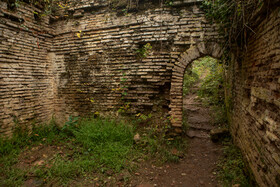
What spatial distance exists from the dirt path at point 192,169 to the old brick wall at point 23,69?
12.2 ft

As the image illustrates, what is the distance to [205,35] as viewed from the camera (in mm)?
3584

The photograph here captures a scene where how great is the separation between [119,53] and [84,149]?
2.77 m

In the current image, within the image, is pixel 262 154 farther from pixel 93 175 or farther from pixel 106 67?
pixel 106 67

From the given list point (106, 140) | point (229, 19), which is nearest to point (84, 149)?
point (106, 140)

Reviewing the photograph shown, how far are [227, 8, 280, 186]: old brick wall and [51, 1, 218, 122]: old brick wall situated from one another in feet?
4.97

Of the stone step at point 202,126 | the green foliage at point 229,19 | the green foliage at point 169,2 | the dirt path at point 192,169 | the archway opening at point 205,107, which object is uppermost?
the green foliage at point 169,2

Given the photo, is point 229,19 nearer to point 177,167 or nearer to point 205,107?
point 177,167

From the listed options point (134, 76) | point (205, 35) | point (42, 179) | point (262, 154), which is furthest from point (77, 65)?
point (262, 154)

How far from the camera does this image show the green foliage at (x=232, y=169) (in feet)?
8.29

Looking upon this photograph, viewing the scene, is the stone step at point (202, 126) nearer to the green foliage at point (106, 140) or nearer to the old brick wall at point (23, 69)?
the green foliage at point (106, 140)

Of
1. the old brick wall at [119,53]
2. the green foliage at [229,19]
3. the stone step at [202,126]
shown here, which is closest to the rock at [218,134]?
the stone step at [202,126]

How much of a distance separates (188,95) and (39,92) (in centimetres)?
700

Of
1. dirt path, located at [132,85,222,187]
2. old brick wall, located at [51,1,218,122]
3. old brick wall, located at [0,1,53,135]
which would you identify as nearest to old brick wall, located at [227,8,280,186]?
dirt path, located at [132,85,222,187]

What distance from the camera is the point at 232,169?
2.83 metres
